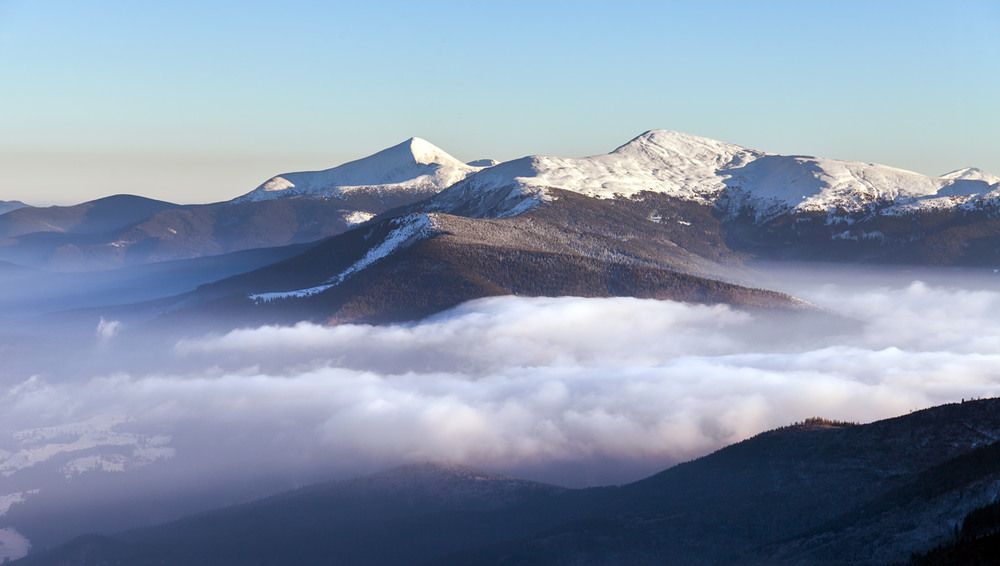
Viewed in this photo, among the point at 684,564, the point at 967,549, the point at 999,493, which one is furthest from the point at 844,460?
the point at 967,549

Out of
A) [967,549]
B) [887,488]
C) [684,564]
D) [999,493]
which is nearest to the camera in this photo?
[967,549]

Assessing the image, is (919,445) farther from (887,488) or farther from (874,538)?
(874,538)

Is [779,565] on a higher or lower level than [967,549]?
lower

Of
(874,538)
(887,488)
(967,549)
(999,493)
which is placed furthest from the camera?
(887,488)

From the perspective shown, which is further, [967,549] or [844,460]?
[844,460]

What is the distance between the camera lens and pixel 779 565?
158m

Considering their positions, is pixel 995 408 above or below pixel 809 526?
above

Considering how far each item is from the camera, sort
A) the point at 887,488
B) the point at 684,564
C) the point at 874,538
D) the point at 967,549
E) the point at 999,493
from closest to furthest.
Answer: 1. the point at 967,549
2. the point at 999,493
3. the point at 874,538
4. the point at 887,488
5. the point at 684,564

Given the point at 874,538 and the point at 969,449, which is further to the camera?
the point at 969,449

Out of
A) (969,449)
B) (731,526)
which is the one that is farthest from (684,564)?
(969,449)

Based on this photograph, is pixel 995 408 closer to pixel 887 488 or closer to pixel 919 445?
pixel 919 445

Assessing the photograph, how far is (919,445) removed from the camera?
191 m

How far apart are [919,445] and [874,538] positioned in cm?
4593

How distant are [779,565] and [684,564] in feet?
119
